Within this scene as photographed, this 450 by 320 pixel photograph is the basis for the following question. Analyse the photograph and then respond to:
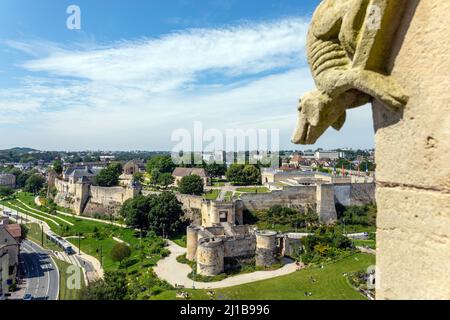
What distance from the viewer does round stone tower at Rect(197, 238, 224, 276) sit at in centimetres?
2642

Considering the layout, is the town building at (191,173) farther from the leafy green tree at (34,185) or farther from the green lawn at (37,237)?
the leafy green tree at (34,185)

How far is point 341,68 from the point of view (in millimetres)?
2525

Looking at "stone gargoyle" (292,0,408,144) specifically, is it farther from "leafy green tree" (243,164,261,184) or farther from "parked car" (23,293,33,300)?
"leafy green tree" (243,164,261,184)

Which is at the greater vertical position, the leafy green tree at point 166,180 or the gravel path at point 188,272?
the leafy green tree at point 166,180

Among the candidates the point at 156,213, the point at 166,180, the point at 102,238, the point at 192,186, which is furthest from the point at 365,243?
the point at 166,180

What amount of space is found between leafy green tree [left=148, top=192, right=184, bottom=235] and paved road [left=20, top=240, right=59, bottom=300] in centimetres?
1025

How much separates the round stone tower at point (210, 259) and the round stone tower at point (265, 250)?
10.7ft

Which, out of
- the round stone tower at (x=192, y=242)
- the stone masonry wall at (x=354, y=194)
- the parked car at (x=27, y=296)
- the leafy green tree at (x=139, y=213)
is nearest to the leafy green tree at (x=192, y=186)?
the leafy green tree at (x=139, y=213)

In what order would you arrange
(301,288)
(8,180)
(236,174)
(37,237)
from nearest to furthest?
(301,288) < (37,237) < (236,174) < (8,180)

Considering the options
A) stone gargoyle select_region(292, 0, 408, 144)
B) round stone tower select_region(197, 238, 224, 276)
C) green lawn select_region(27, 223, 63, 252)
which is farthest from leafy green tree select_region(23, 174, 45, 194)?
stone gargoyle select_region(292, 0, 408, 144)

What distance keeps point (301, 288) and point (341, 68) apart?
71.1ft

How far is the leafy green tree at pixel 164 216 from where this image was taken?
125 feet

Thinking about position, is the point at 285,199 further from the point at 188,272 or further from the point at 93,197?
the point at 93,197
